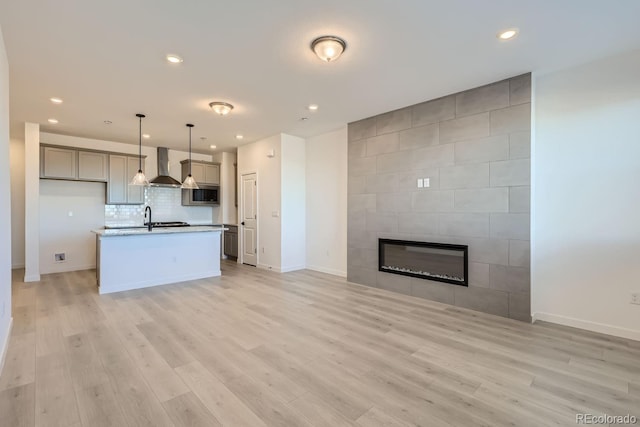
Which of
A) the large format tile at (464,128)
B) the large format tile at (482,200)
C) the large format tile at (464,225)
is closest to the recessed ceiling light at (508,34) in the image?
the large format tile at (464,128)

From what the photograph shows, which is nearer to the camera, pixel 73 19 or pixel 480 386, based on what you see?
pixel 480 386

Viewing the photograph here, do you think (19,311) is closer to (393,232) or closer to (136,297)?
(136,297)

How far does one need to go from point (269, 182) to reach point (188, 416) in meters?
4.93

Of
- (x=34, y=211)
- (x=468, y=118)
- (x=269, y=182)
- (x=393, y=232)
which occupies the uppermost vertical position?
(x=468, y=118)

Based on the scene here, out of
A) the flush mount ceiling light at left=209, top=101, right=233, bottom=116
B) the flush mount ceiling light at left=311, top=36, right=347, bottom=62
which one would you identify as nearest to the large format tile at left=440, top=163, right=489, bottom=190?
the flush mount ceiling light at left=311, top=36, right=347, bottom=62

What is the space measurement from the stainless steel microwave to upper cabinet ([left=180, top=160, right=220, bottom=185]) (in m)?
0.17

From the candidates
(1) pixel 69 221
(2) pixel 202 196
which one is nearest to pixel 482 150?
(2) pixel 202 196

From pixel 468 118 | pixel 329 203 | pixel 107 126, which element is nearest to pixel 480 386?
pixel 468 118

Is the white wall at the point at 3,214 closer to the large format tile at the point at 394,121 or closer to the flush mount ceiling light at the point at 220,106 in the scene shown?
the flush mount ceiling light at the point at 220,106

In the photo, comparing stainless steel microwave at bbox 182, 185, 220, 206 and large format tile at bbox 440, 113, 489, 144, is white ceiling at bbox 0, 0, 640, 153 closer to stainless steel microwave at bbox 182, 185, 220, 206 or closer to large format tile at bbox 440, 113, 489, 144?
large format tile at bbox 440, 113, 489, 144

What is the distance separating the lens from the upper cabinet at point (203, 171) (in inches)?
295

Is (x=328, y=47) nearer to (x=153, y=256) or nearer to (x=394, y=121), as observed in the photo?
(x=394, y=121)

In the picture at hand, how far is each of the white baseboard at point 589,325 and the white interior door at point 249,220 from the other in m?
5.20

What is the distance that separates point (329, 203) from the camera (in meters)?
5.94
